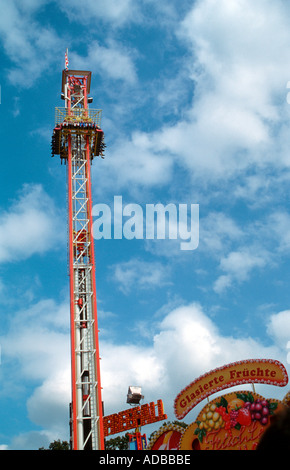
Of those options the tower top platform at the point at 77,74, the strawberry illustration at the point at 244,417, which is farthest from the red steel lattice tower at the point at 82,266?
the strawberry illustration at the point at 244,417

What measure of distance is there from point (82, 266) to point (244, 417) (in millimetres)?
17026

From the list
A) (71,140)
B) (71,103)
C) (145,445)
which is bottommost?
(145,445)

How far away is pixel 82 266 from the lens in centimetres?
→ 3394

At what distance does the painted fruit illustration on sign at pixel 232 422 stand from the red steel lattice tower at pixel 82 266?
758cm

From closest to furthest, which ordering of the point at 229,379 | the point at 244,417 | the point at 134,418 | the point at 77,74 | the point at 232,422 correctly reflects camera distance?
the point at 244,417 → the point at 232,422 → the point at 229,379 → the point at 134,418 → the point at 77,74

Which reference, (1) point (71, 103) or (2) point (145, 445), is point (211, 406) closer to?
(2) point (145, 445)

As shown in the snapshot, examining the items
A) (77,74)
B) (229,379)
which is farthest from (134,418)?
(77,74)

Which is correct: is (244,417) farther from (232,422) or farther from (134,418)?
(134,418)

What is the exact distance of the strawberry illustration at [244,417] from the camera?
71.9ft

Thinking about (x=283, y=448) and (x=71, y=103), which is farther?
(x=71, y=103)

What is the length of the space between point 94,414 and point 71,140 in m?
22.9

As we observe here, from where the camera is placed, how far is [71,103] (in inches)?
1630
